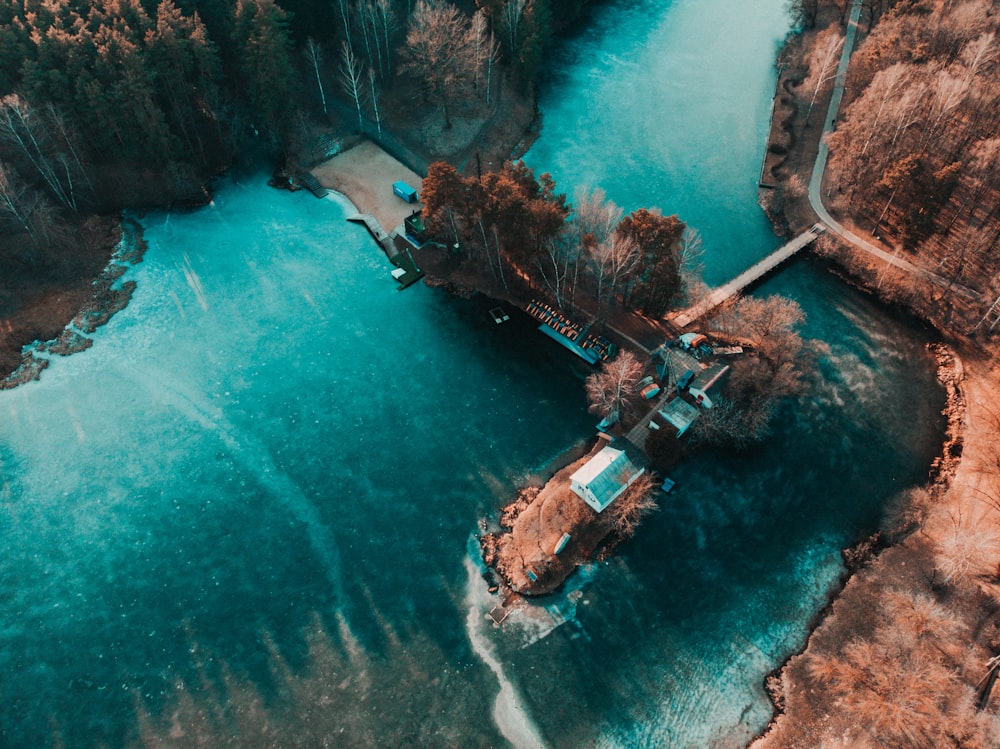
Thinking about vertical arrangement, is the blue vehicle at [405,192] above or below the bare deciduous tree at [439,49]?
below

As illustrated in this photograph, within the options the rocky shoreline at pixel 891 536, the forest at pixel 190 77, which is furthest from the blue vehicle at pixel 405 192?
the rocky shoreline at pixel 891 536

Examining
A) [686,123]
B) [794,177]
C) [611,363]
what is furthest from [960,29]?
[611,363]

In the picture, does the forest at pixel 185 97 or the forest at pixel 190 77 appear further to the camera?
the forest at pixel 190 77

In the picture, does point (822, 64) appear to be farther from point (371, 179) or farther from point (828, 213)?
point (371, 179)

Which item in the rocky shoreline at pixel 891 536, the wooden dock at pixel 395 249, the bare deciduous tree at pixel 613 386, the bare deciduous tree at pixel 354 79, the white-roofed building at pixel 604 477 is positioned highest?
the bare deciduous tree at pixel 354 79

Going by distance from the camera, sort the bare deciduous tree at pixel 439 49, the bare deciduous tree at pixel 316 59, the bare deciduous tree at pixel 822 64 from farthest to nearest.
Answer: the bare deciduous tree at pixel 316 59 < the bare deciduous tree at pixel 822 64 < the bare deciduous tree at pixel 439 49

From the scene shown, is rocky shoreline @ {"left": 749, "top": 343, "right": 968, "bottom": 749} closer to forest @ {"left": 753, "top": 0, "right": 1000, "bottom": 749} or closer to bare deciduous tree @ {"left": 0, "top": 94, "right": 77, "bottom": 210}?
forest @ {"left": 753, "top": 0, "right": 1000, "bottom": 749}

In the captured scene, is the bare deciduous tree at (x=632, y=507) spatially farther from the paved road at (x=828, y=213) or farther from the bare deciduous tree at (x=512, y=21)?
the bare deciduous tree at (x=512, y=21)

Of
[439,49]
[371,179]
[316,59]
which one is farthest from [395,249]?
[316,59]

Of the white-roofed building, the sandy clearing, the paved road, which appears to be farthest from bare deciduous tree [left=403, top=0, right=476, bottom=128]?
Answer: the white-roofed building
